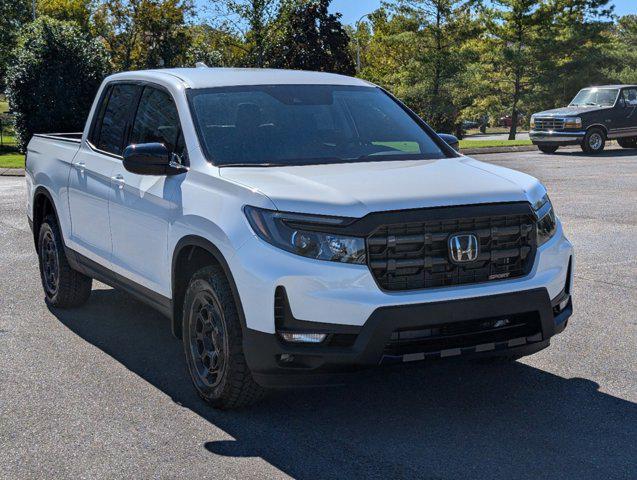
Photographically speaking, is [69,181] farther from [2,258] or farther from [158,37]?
[158,37]

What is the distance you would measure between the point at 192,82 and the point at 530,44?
4753cm

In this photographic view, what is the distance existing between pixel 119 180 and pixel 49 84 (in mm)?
24237

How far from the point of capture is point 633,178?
1925 centimetres

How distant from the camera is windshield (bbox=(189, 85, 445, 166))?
18.8 feet

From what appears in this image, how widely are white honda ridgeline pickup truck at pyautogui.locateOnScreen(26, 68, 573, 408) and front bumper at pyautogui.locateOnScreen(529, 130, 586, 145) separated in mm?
21616

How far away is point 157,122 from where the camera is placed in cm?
632

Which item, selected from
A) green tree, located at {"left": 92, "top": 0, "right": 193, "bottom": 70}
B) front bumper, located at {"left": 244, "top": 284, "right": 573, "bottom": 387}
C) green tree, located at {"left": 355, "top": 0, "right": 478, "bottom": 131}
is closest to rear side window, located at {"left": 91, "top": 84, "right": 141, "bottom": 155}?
front bumper, located at {"left": 244, "top": 284, "right": 573, "bottom": 387}

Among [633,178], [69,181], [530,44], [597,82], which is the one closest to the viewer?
[69,181]

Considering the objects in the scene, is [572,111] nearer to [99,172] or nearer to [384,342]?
[99,172]

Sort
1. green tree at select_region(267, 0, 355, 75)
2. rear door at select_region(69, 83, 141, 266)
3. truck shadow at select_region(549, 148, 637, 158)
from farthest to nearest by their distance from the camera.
Answer: green tree at select_region(267, 0, 355, 75), truck shadow at select_region(549, 148, 637, 158), rear door at select_region(69, 83, 141, 266)

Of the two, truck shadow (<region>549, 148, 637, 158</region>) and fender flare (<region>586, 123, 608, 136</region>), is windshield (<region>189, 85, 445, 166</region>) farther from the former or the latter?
fender flare (<region>586, 123, 608, 136</region>)

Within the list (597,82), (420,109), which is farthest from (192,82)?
(597,82)

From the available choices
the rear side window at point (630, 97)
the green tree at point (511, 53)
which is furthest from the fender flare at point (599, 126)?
the green tree at point (511, 53)

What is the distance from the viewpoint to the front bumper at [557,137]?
89.1 ft
